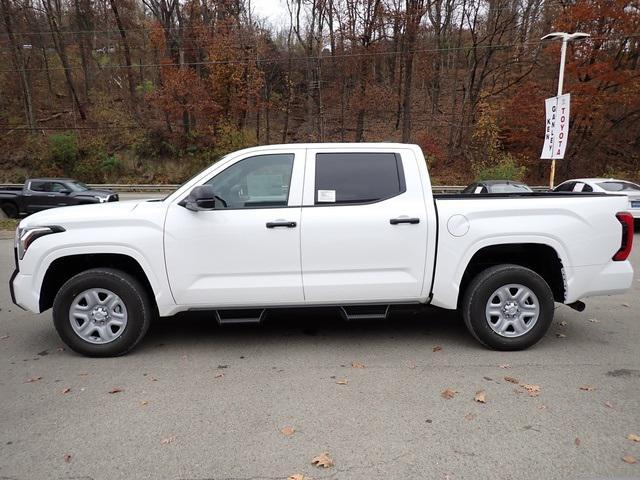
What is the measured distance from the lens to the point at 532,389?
3730 millimetres

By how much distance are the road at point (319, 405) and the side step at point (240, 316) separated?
33 cm

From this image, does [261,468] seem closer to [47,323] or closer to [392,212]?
[392,212]

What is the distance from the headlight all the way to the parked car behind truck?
1328 centimetres

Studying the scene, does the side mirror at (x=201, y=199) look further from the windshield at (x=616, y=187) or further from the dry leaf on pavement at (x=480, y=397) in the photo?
the windshield at (x=616, y=187)

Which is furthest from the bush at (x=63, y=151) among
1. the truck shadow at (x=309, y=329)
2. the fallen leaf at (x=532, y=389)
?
the fallen leaf at (x=532, y=389)

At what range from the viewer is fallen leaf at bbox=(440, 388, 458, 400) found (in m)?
3.62

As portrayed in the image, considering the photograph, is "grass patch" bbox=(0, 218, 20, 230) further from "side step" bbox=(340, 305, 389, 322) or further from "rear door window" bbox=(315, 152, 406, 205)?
"side step" bbox=(340, 305, 389, 322)

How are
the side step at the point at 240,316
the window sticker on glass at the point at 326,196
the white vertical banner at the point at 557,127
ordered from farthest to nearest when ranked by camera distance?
the white vertical banner at the point at 557,127, the side step at the point at 240,316, the window sticker on glass at the point at 326,196

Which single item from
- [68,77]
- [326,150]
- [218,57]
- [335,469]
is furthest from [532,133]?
[68,77]

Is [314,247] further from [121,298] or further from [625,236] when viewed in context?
[625,236]

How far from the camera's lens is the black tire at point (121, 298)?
4.27 m

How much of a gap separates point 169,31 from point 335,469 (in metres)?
38.9

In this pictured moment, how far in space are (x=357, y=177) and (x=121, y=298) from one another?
2.46 metres

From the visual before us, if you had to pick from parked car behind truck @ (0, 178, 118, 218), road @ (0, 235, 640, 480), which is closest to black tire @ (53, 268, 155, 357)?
road @ (0, 235, 640, 480)
